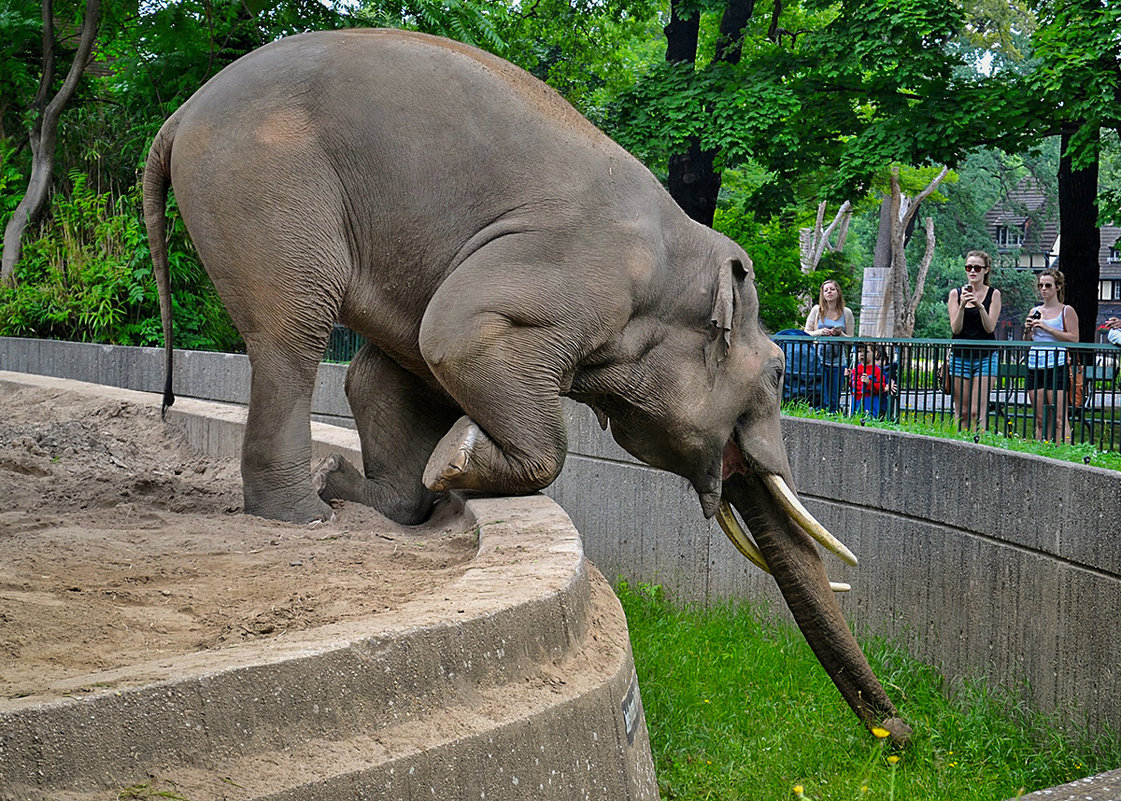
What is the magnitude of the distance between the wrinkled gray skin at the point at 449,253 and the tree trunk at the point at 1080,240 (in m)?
11.9

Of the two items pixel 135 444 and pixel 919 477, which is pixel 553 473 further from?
pixel 135 444

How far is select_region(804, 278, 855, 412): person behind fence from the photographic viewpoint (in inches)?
369

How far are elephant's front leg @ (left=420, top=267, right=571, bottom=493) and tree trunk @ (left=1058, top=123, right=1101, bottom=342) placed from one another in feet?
41.1

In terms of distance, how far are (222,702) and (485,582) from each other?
3.51 feet

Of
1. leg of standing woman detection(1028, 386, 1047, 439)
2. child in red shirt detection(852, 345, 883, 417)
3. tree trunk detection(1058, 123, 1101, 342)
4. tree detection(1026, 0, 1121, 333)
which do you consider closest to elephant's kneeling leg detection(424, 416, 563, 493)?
leg of standing woman detection(1028, 386, 1047, 439)

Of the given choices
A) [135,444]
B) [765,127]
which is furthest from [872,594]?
[765,127]

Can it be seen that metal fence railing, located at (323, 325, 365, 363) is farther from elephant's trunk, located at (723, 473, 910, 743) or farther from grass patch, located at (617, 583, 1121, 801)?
elephant's trunk, located at (723, 473, 910, 743)

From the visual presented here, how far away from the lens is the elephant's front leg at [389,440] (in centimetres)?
595

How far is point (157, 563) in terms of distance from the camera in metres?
4.31

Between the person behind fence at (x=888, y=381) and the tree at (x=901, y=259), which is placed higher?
the tree at (x=901, y=259)

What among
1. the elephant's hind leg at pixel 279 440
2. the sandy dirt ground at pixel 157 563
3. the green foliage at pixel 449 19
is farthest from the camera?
the green foliage at pixel 449 19

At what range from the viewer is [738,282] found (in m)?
5.67

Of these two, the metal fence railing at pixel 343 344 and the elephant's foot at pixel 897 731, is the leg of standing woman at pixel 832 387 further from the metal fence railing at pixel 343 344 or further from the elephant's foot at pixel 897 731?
the metal fence railing at pixel 343 344

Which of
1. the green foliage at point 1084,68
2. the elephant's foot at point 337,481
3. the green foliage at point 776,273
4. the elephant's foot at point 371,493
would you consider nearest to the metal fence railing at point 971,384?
the elephant's foot at point 371,493
